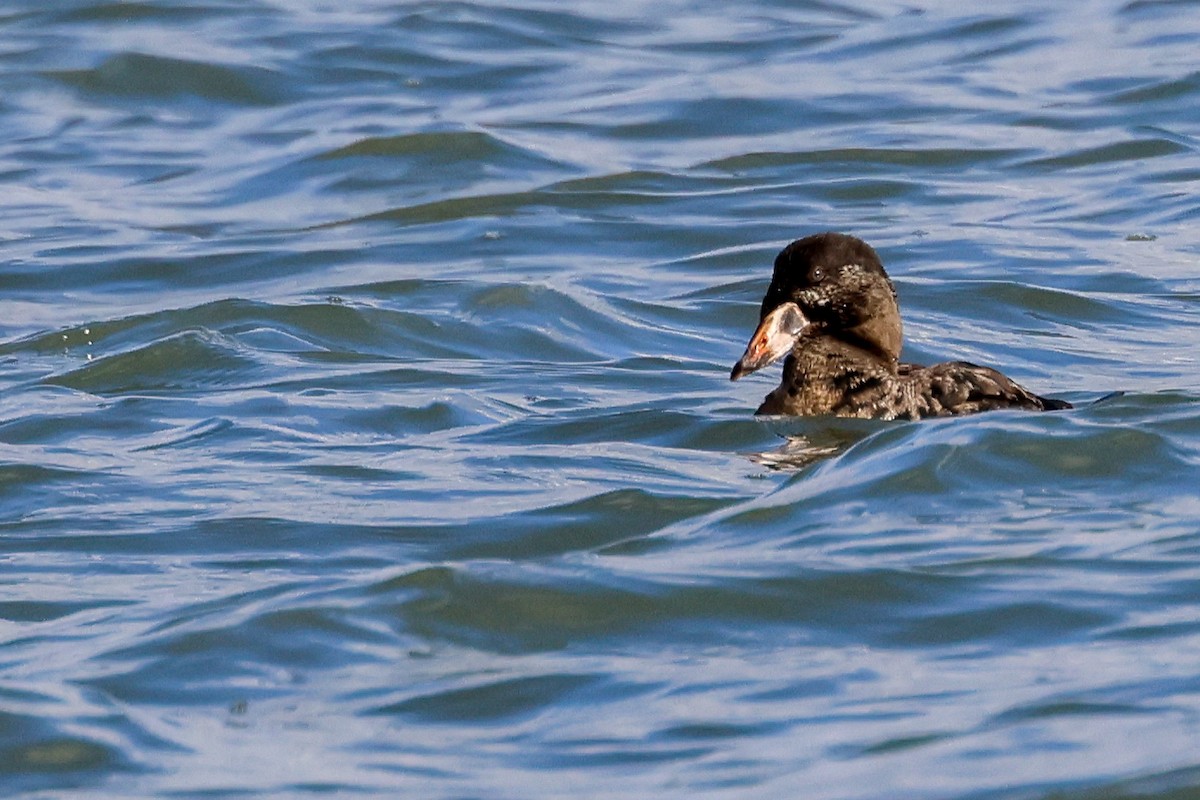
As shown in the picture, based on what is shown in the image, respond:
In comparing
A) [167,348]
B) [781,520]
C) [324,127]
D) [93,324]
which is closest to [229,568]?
[781,520]

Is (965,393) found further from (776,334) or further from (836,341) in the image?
(776,334)

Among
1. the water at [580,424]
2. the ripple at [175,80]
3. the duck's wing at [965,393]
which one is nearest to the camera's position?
the water at [580,424]

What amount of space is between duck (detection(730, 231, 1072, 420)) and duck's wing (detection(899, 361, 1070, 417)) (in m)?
0.01

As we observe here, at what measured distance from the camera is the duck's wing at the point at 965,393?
888 cm

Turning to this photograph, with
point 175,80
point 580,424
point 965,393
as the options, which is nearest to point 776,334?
point 580,424

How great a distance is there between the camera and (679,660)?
20.0ft

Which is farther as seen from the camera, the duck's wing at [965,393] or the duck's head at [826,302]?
the duck's head at [826,302]

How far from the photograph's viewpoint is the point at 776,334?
977 cm

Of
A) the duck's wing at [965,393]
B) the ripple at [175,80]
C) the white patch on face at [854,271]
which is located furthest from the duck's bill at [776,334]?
the ripple at [175,80]

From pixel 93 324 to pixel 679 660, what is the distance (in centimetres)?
644

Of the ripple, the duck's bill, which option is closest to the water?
the ripple

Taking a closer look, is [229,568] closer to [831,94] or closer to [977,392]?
[977,392]

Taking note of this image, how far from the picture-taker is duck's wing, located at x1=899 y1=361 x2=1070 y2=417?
888 centimetres

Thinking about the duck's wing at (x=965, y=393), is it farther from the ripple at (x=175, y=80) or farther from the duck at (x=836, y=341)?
the ripple at (x=175, y=80)
